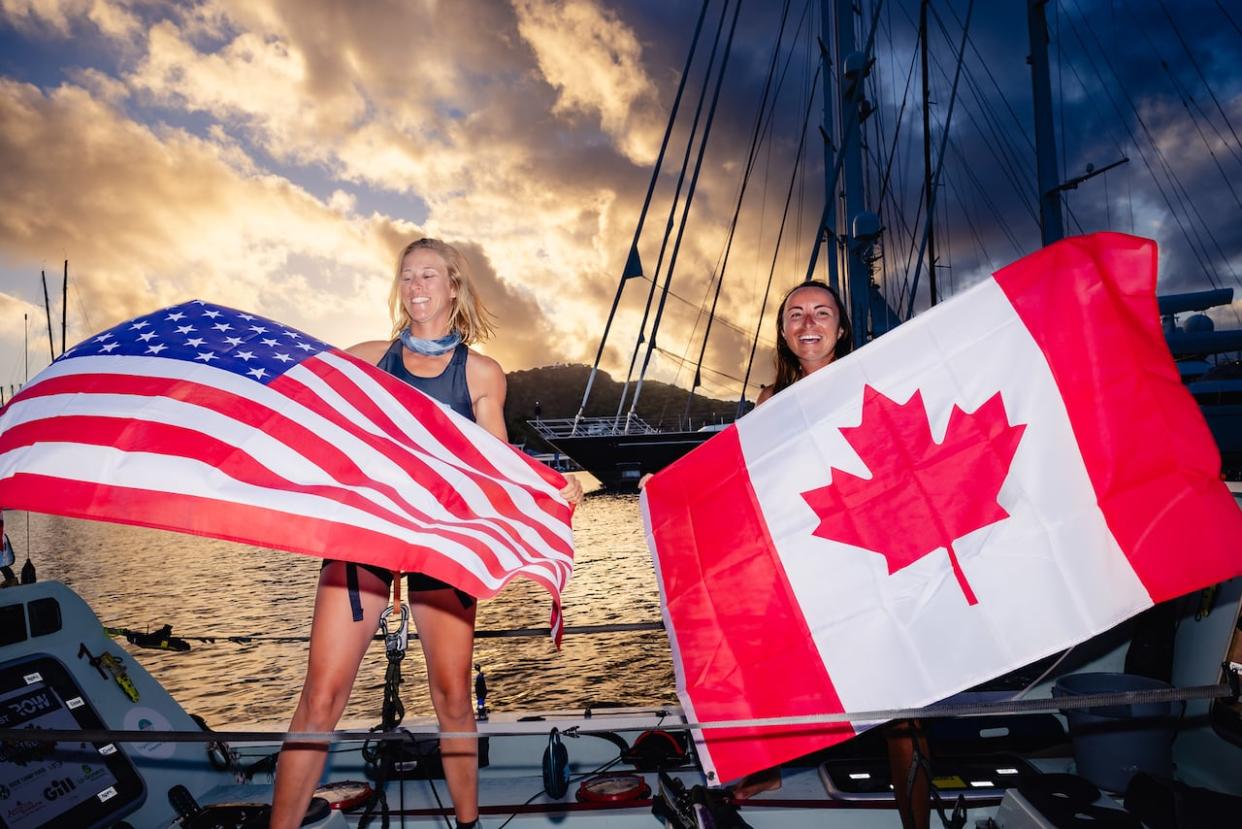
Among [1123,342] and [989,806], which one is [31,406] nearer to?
[1123,342]

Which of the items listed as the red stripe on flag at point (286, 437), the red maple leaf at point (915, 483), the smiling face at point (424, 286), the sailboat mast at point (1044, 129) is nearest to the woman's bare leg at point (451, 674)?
the red stripe on flag at point (286, 437)

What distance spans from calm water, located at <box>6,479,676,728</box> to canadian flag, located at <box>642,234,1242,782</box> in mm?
3160

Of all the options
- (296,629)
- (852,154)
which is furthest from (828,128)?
(296,629)

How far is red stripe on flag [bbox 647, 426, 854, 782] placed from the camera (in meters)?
1.90

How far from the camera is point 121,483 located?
1619 millimetres

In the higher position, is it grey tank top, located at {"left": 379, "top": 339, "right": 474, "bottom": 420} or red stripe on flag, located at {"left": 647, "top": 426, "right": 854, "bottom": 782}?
grey tank top, located at {"left": 379, "top": 339, "right": 474, "bottom": 420}

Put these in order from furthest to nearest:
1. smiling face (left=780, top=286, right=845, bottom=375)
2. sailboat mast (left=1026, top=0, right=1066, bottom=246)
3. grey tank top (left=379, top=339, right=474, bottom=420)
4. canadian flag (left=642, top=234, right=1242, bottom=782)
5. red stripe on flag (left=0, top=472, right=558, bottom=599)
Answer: sailboat mast (left=1026, top=0, right=1066, bottom=246) < smiling face (left=780, top=286, right=845, bottom=375) < grey tank top (left=379, top=339, right=474, bottom=420) < canadian flag (left=642, top=234, right=1242, bottom=782) < red stripe on flag (left=0, top=472, right=558, bottom=599)

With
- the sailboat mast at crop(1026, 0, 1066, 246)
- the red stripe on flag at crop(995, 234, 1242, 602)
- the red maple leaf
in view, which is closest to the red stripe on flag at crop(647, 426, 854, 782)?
the red maple leaf

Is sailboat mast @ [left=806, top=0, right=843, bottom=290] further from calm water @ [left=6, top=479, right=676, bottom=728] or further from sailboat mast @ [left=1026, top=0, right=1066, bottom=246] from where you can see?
calm water @ [left=6, top=479, right=676, bottom=728]

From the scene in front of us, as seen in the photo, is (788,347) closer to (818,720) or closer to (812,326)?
(812,326)

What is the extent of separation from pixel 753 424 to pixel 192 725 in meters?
3.01

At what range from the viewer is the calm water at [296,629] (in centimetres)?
1050

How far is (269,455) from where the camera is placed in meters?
1.80

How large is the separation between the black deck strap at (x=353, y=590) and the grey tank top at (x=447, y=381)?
1.97ft
